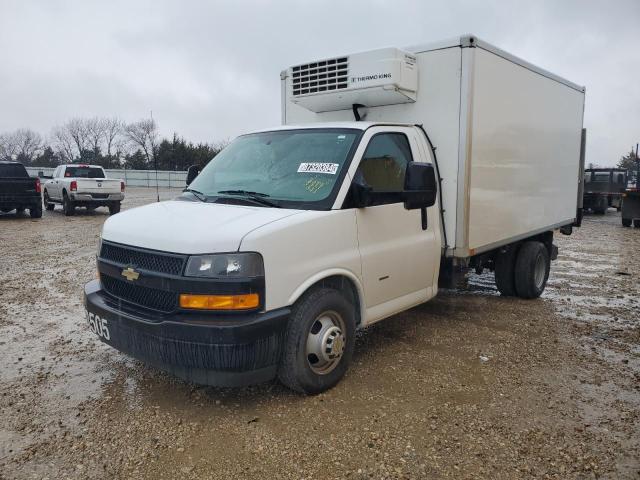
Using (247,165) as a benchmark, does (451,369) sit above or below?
below

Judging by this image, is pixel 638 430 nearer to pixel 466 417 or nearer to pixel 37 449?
pixel 466 417

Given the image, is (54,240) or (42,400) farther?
(54,240)

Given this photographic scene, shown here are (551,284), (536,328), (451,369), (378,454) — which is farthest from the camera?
(551,284)

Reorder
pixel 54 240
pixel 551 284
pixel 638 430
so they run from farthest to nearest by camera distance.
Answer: pixel 54 240 → pixel 551 284 → pixel 638 430

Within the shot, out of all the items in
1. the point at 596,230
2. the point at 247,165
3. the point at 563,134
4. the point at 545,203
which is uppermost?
the point at 563,134

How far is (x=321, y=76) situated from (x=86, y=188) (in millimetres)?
15342

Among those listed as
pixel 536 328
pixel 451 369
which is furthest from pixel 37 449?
pixel 536 328

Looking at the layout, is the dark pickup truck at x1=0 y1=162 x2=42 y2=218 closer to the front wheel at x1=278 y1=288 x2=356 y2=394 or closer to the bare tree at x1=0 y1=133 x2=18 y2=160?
the front wheel at x1=278 y1=288 x2=356 y2=394

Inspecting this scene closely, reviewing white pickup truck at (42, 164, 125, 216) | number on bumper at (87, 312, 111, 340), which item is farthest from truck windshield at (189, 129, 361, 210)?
white pickup truck at (42, 164, 125, 216)

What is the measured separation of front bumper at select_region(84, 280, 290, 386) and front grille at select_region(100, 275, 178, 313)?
2.9 inches

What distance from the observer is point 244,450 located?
10.9 ft

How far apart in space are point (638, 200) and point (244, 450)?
1883 cm

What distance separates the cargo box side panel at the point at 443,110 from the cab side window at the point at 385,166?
0.46 meters

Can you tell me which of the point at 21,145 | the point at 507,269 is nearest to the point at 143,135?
the point at 21,145
